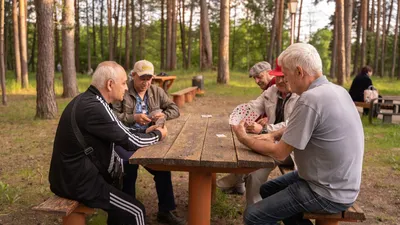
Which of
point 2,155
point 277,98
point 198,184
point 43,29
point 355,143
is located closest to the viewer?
point 355,143

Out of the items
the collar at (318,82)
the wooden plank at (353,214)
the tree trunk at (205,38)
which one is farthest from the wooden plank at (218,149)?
the tree trunk at (205,38)

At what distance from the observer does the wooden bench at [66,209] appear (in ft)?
7.79

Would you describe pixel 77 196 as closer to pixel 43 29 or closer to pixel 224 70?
pixel 43 29

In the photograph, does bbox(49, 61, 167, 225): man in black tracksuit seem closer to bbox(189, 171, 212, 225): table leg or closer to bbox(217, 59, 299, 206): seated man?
bbox(189, 171, 212, 225): table leg

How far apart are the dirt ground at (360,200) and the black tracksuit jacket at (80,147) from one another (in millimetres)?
1230

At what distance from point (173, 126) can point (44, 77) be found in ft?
19.5

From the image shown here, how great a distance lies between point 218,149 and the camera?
2658 mm

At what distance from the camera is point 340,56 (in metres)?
16.0

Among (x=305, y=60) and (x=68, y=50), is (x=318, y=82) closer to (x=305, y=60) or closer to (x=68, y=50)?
(x=305, y=60)

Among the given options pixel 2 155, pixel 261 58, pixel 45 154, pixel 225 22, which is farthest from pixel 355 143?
pixel 261 58

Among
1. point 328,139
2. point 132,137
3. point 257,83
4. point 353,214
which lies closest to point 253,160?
point 328,139

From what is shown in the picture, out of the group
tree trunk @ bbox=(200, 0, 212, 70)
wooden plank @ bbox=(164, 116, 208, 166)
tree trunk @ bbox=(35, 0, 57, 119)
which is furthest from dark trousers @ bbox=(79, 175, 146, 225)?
tree trunk @ bbox=(200, 0, 212, 70)

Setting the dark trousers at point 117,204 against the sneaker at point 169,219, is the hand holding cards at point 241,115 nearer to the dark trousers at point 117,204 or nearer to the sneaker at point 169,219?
the dark trousers at point 117,204

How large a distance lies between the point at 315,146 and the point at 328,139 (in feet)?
0.28
